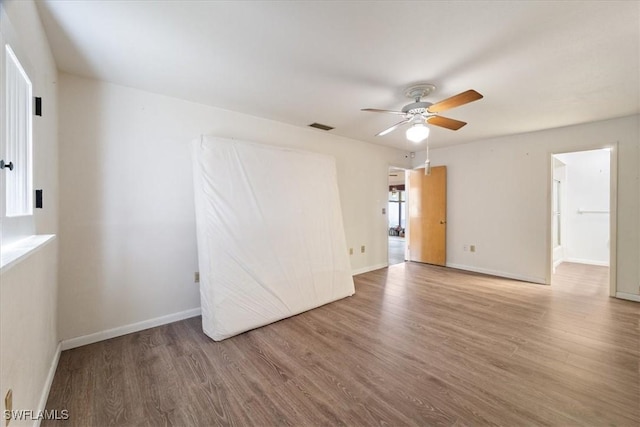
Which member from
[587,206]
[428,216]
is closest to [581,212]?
[587,206]

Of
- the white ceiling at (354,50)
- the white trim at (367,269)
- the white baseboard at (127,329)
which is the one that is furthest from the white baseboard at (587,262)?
the white baseboard at (127,329)

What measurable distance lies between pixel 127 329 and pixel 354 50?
328 cm

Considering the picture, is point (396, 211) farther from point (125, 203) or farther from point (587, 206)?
point (125, 203)

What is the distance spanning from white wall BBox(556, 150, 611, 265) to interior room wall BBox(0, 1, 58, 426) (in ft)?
26.5

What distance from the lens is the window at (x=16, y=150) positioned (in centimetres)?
125

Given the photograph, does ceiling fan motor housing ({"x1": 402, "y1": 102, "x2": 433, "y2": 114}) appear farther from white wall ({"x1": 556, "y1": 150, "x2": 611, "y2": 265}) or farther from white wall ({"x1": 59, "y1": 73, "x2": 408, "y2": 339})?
white wall ({"x1": 556, "y1": 150, "x2": 611, "y2": 265})

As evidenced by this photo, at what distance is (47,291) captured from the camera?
1.84 m

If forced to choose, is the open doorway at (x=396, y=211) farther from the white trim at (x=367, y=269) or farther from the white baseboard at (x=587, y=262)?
the white baseboard at (x=587, y=262)

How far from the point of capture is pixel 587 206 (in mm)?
5699

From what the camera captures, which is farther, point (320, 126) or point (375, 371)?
point (320, 126)

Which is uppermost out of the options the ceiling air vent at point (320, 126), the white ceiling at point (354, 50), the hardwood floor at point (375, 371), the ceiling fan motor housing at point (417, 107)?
the ceiling air vent at point (320, 126)

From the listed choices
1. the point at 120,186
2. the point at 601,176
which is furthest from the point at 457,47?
the point at 601,176

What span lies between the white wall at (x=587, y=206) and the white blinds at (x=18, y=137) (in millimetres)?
8112

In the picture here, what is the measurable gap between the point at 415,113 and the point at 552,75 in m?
1.18
